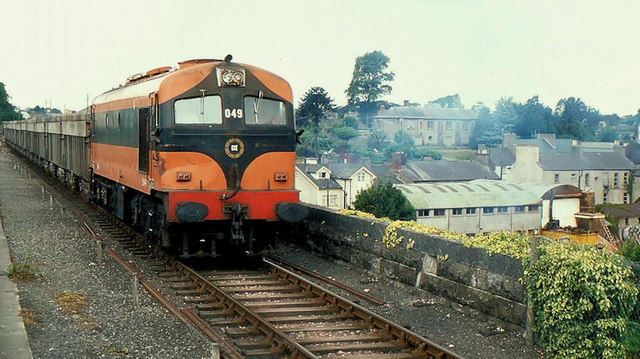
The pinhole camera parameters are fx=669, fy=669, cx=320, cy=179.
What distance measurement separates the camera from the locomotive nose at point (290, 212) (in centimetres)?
1114

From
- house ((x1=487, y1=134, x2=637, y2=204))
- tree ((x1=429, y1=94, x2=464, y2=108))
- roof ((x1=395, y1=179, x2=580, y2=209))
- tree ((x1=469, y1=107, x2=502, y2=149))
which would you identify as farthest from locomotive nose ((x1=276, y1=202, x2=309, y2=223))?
tree ((x1=429, y1=94, x2=464, y2=108))

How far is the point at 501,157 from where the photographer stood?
6969 cm

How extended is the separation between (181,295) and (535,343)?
16.4 ft

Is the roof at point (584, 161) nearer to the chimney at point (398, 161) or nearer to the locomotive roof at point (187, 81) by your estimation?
the chimney at point (398, 161)

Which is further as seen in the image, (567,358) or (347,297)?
(347,297)

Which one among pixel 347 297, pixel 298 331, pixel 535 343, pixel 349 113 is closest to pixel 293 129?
pixel 347 297

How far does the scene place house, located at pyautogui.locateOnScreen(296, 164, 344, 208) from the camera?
50.8 meters

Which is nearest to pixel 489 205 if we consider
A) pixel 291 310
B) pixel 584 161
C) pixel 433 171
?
pixel 433 171

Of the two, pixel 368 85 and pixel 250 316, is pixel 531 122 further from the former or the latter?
pixel 250 316

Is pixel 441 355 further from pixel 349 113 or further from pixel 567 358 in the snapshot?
pixel 349 113

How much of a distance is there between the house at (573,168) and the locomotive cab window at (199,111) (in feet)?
178

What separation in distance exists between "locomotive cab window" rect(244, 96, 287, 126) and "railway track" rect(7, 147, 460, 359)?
246 cm

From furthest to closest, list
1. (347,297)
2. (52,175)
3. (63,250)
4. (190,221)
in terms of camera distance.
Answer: (52,175), (63,250), (190,221), (347,297)

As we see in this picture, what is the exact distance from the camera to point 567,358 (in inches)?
275
